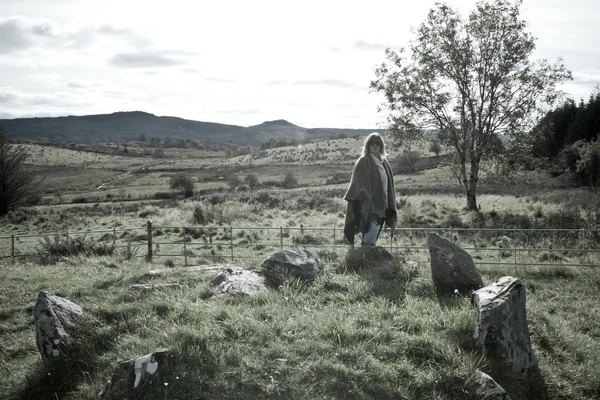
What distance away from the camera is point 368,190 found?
29.8ft

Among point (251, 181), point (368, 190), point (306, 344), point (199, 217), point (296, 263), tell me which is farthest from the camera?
point (251, 181)

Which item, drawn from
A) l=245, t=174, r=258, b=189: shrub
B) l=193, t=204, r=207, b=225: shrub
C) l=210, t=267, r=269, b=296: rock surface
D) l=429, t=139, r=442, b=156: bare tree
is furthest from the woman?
l=245, t=174, r=258, b=189: shrub

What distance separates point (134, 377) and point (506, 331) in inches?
174

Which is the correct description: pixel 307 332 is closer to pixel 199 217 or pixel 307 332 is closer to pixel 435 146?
pixel 199 217

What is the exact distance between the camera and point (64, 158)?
10388 centimetres

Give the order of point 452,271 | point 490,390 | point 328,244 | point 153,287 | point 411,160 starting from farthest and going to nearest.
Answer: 1. point 411,160
2. point 328,244
3. point 153,287
4. point 452,271
5. point 490,390

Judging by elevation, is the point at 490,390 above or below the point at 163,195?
above

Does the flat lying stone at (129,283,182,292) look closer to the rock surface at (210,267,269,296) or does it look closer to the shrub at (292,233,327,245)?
the rock surface at (210,267,269,296)

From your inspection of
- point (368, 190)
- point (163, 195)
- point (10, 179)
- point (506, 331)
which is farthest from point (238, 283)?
point (163, 195)

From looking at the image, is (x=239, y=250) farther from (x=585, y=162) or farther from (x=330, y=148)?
(x=330, y=148)

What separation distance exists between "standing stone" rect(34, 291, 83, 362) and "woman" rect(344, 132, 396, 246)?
5290mm

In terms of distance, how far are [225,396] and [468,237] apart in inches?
535

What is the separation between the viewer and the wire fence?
11758 mm

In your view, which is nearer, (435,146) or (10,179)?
(435,146)
